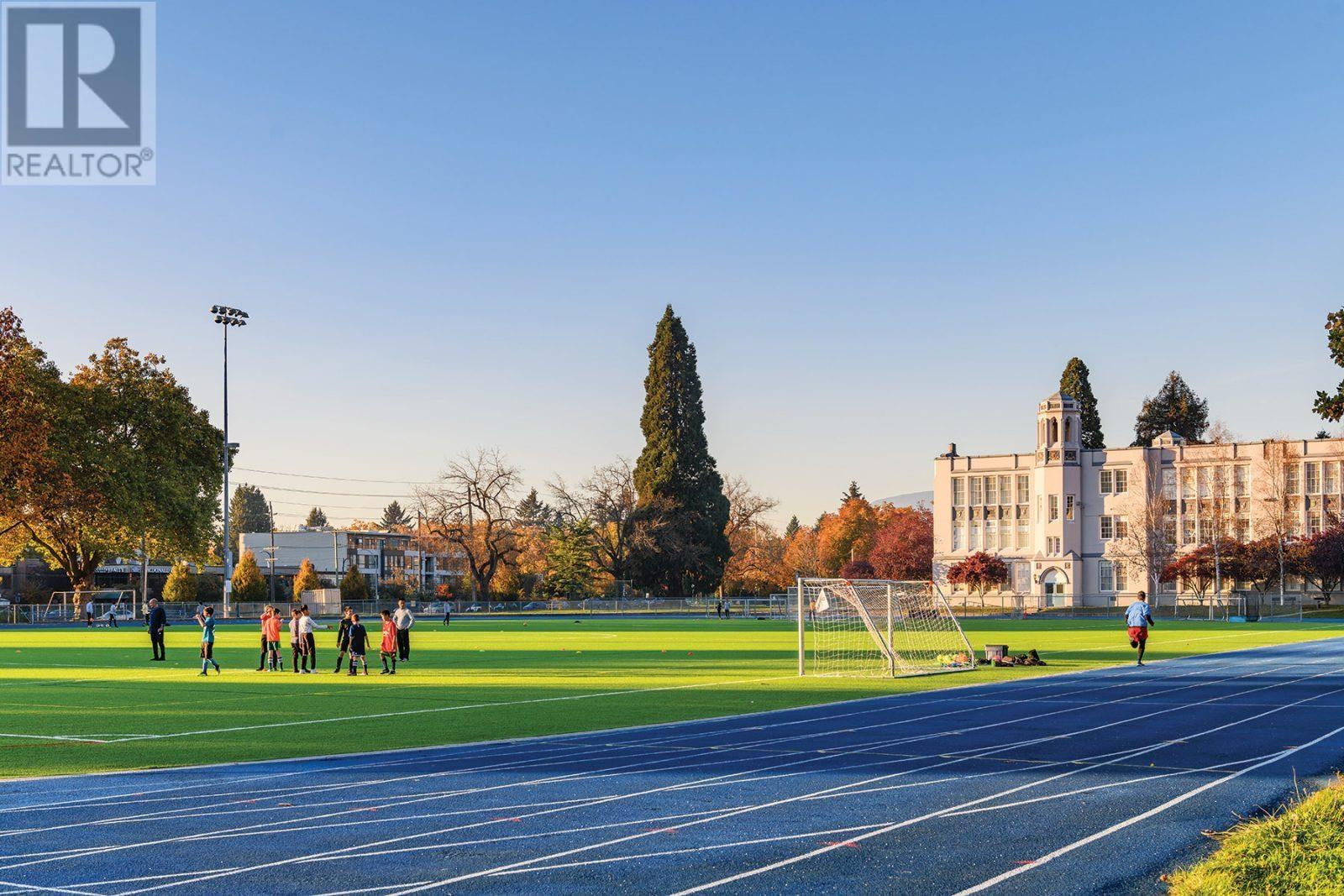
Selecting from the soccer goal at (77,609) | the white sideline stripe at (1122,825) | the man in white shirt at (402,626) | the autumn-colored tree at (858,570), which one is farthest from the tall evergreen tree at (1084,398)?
the white sideline stripe at (1122,825)

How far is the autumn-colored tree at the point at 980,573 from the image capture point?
4085 inches

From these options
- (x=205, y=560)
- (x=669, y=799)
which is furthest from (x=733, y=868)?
(x=205, y=560)

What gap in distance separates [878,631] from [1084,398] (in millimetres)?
90359

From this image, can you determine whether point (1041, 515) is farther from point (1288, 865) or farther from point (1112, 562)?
point (1288, 865)

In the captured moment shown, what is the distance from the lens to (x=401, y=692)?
25.1 metres

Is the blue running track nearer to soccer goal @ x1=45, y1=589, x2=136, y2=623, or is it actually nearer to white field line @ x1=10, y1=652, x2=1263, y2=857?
white field line @ x1=10, y1=652, x2=1263, y2=857

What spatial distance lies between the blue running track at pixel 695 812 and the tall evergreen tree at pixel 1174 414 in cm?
11259

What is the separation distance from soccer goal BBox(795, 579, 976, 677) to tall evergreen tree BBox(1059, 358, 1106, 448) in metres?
78.3

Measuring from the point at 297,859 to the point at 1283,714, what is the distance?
16.0 metres

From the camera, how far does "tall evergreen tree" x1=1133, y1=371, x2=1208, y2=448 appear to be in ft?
407

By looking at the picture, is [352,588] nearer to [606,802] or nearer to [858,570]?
[858,570]

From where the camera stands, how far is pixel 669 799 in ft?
39.6

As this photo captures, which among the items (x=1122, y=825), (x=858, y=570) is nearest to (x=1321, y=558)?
(x=858, y=570)

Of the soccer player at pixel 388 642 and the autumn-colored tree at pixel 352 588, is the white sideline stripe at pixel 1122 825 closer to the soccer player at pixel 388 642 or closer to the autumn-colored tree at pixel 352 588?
the soccer player at pixel 388 642
